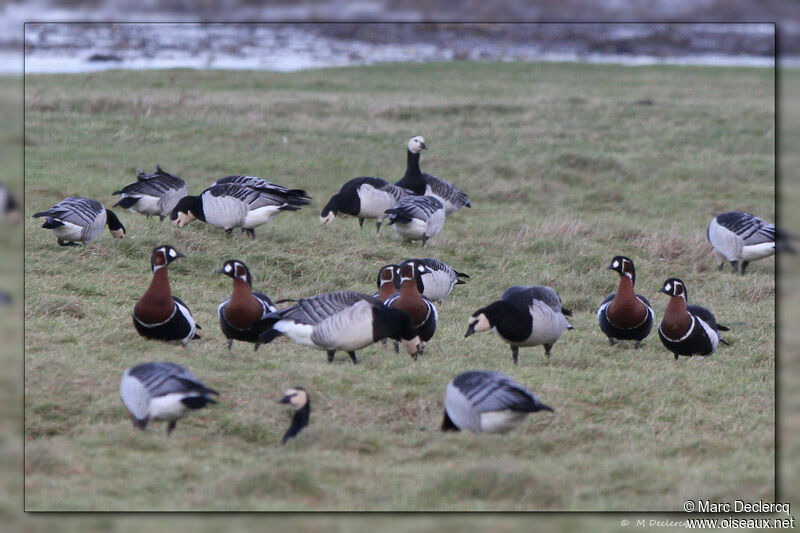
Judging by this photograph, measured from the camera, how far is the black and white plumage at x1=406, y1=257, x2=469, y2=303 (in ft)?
32.8

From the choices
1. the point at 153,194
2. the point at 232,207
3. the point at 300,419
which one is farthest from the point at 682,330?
the point at 153,194

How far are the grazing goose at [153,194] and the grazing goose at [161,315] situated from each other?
5.29m

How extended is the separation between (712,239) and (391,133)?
969 cm

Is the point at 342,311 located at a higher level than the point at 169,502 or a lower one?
higher

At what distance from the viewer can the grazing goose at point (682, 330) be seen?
28.1ft

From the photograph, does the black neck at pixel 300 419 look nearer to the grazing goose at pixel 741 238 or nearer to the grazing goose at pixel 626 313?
the grazing goose at pixel 626 313

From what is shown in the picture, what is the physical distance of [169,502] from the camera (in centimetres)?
531

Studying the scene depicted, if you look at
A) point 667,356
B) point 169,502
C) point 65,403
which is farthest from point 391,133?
point 169,502

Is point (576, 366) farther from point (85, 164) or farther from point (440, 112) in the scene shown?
point (440, 112)

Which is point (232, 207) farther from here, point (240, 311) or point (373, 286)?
point (240, 311)

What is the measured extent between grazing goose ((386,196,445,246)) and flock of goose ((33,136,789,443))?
0.05 ft

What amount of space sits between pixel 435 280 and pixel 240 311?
2.77 meters

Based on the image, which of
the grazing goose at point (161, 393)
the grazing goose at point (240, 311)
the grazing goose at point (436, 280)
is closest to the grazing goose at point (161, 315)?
the grazing goose at point (240, 311)

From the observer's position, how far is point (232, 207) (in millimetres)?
11969
